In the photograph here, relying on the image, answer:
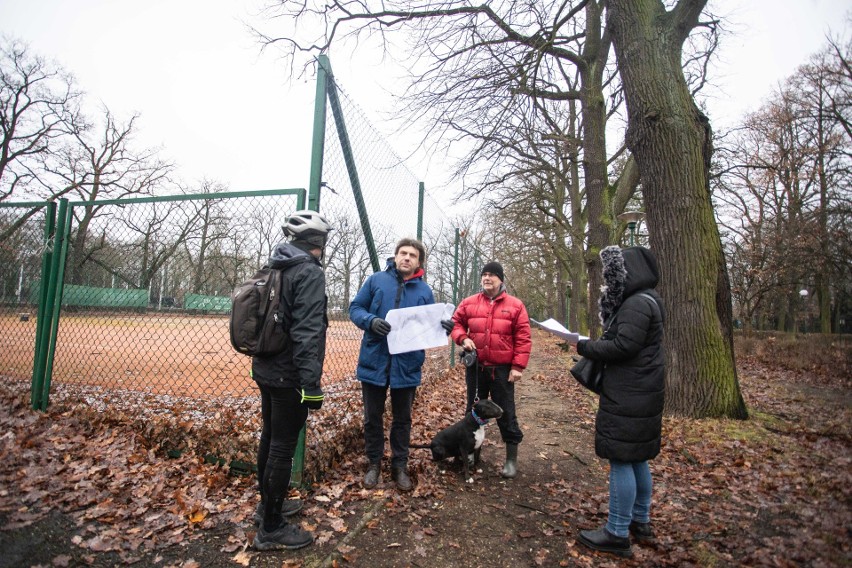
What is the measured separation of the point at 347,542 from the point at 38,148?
99.2 ft

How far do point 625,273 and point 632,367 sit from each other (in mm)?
578

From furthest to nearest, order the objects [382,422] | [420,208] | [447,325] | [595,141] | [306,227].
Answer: [595,141], [420,208], [447,325], [382,422], [306,227]

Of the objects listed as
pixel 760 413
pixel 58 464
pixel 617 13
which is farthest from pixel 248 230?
pixel 760 413

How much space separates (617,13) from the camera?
233 inches

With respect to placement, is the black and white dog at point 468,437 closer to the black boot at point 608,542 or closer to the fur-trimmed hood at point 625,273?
the black boot at point 608,542

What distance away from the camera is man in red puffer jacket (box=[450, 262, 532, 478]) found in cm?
389

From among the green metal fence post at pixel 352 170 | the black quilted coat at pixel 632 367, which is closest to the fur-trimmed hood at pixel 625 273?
the black quilted coat at pixel 632 367

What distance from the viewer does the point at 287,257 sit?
2613mm

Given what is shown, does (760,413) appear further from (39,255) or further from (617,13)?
(39,255)

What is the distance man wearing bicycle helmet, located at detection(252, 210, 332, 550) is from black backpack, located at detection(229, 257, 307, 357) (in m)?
0.04

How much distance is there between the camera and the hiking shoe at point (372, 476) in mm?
3496

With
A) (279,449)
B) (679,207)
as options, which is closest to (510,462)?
(279,449)

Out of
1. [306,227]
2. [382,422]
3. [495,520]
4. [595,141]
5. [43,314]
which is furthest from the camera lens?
[595,141]

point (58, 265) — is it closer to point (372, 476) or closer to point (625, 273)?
point (372, 476)
